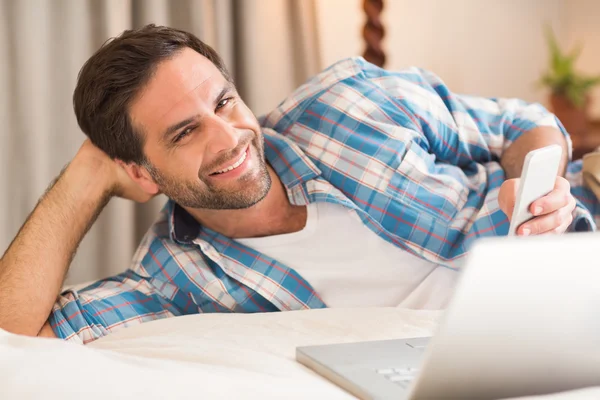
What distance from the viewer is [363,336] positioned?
97cm

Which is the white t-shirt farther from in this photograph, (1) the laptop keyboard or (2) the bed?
(1) the laptop keyboard

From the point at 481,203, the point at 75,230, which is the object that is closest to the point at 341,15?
the point at 481,203

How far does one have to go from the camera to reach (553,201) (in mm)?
1024

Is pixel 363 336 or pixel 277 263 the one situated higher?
pixel 363 336

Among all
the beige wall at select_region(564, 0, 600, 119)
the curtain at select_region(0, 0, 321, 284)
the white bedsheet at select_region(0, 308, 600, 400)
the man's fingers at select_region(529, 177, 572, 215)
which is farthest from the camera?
the beige wall at select_region(564, 0, 600, 119)

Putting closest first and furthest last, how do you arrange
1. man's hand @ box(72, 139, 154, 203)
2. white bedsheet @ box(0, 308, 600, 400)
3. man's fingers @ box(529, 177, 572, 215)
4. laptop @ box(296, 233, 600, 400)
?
laptop @ box(296, 233, 600, 400) → white bedsheet @ box(0, 308, 600, 400) → man's fingers @ box(529, 177, 572, 215) → man's hand @ box(72, 139, 154, 203)

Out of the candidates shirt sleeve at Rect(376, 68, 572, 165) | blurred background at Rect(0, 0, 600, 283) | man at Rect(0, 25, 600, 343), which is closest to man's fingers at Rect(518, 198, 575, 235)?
man at Rect(0, 25, 600, 343)

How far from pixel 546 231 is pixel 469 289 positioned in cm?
59

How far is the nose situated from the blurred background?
0.57 m

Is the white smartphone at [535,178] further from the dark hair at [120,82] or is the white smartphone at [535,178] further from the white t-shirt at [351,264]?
the dark hair at [120,82]

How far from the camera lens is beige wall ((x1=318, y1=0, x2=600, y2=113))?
8.67 ft

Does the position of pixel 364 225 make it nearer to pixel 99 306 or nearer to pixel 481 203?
pixel 481 203

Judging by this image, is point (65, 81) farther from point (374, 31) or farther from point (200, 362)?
point (200, 362)

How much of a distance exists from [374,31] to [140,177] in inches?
43.9
